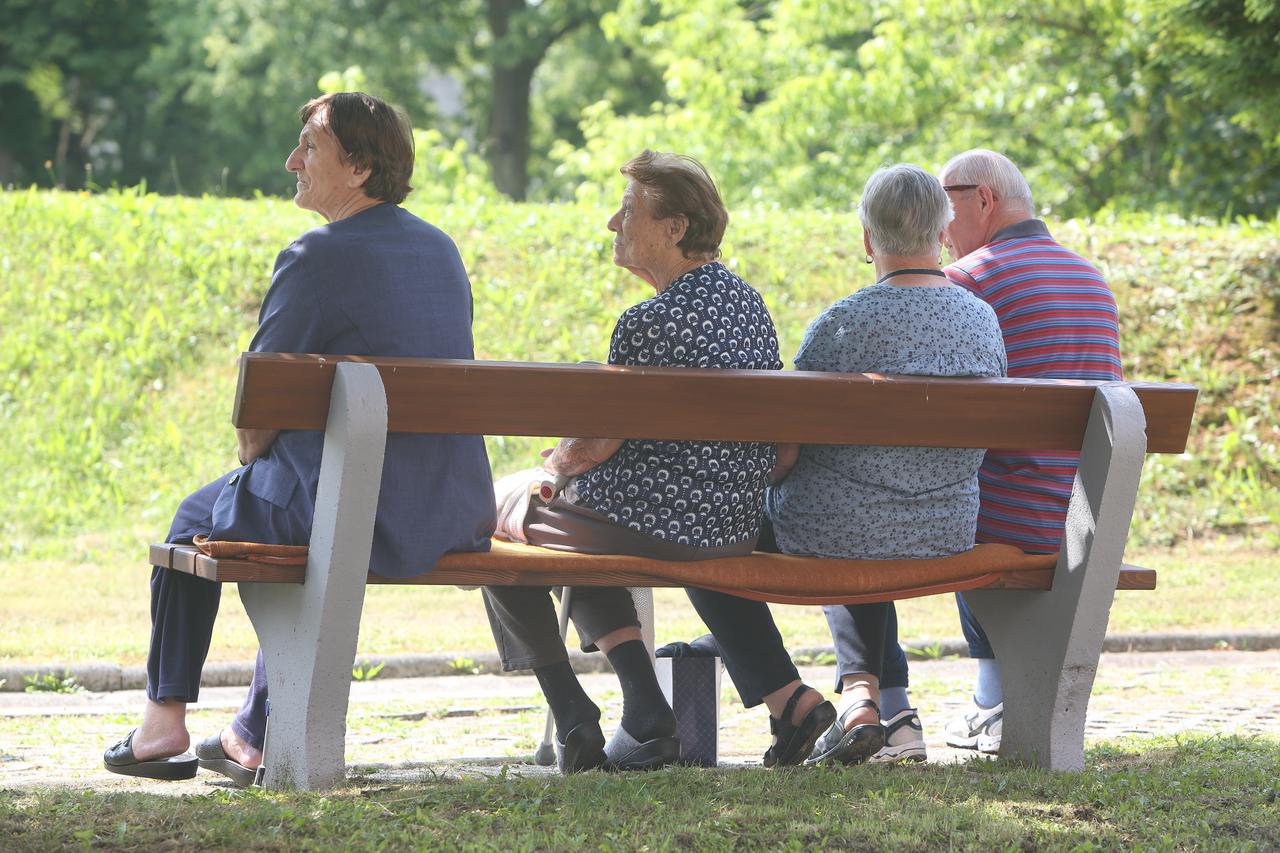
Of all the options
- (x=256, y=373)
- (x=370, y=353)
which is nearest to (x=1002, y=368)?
(x=370, y=353)

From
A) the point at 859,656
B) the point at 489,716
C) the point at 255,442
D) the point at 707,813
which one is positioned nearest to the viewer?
the point at 707,813

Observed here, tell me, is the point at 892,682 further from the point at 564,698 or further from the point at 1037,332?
the point at 1037,332

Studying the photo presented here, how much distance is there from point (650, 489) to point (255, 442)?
103 centimetres

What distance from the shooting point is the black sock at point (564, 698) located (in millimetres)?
4488

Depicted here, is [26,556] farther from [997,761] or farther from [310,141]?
[997,761]

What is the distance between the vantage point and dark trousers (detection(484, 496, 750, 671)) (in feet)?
14.1

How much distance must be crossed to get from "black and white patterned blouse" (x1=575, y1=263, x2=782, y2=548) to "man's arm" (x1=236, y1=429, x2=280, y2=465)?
81cm

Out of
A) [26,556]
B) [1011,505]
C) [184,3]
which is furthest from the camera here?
[184,3]

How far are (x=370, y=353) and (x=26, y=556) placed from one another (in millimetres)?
6370

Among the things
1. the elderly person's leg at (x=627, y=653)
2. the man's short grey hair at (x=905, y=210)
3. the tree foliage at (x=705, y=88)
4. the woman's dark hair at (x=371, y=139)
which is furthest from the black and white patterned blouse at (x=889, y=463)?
the tree foliage at (x=705, y=88)

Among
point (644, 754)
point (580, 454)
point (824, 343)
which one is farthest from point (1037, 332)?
point (644, 754)

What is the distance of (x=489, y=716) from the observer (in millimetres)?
6277

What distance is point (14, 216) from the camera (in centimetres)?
1246

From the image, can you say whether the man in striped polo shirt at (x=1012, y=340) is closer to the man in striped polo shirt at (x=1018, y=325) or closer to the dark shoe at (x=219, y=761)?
the man in striped polo shirt at (x=1018, y=325)
